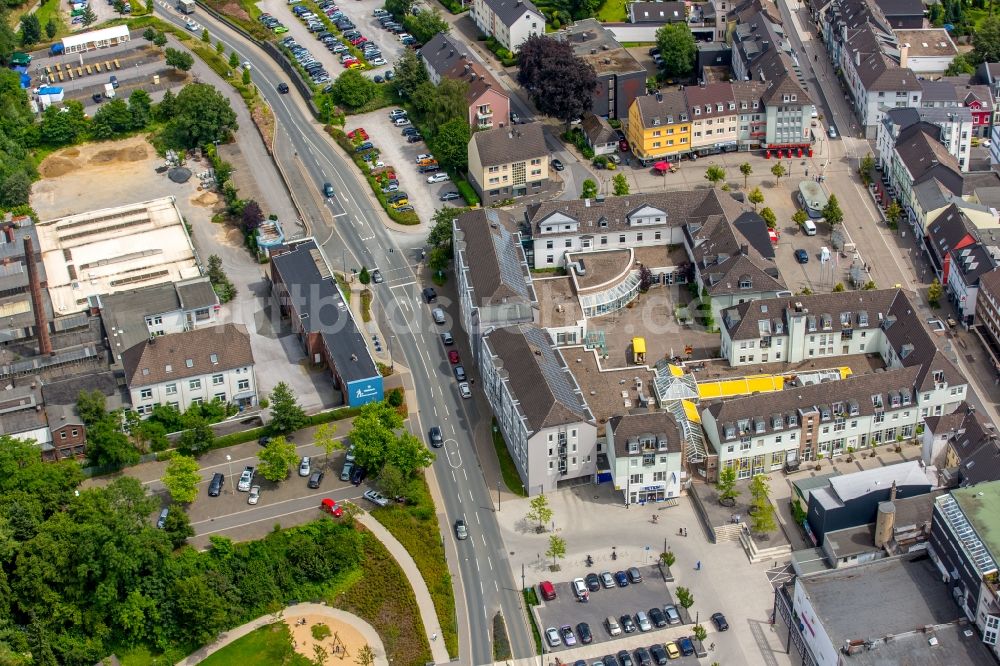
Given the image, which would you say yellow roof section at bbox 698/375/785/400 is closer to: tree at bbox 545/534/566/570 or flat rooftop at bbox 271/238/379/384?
tree at bbox 545/534/566/570

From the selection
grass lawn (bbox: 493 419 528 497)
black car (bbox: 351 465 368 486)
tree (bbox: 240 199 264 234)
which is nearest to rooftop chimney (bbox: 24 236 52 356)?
tree (bbox: 240 199 264 234)

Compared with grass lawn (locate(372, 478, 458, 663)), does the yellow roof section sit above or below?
above

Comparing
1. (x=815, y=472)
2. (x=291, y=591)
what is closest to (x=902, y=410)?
(x=815, y=472)

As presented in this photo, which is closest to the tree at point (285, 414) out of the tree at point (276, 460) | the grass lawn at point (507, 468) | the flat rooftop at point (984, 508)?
the tree at point (276, 460)

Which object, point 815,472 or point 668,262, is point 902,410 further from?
point 668,262

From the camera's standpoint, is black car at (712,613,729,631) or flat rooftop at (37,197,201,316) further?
flat rooftop at (37,197,201,316)
